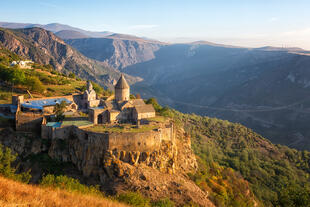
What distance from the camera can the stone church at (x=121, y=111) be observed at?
33600 mm

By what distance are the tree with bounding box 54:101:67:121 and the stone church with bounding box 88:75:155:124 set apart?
166 inches

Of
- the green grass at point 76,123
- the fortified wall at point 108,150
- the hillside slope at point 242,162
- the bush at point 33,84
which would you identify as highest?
the bush at point 33,84

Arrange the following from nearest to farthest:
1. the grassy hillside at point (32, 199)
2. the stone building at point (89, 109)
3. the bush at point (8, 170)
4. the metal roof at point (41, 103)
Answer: the grassy hillside at point (32, 199) → the bush at point (8, 170) → the stone building at point (89, 109) → the metal roof at point (41, 103)

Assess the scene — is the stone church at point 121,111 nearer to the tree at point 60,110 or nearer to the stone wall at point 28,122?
the tree at point 60,110

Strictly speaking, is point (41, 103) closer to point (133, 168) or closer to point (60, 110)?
point (60, 110)

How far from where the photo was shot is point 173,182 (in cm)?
2898

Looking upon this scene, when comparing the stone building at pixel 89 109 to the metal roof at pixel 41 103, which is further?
the metal roof at pixel 41 103

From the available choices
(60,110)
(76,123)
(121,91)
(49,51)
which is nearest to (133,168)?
(76,123)

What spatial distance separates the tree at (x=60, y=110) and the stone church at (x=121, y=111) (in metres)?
4.21

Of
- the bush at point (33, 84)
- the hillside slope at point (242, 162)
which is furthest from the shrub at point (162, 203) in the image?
the bush at point (33, 84)

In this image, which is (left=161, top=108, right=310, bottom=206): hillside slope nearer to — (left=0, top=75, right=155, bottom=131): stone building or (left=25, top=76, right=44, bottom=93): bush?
(left=0, top=75, right=155, bottom=131): stone building

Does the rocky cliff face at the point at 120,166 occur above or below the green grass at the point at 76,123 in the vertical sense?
below

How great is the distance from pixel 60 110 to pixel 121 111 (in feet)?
31.8

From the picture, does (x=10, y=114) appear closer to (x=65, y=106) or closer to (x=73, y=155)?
(x=65, y=106)
